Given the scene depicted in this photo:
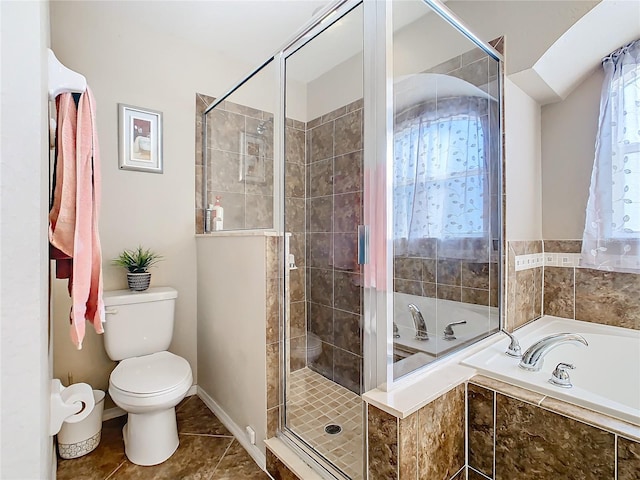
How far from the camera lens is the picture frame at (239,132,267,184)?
1983 millimetres

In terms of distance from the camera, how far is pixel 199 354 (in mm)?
2303

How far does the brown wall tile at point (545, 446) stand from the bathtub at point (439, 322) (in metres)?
0.35

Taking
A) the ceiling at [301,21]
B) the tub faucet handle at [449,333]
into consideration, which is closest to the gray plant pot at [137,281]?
the ceiling at [301,21]

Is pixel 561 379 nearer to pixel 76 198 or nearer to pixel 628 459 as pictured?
pixel 628 459

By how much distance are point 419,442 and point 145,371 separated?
1449 mm

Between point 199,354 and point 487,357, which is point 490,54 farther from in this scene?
point 199,354

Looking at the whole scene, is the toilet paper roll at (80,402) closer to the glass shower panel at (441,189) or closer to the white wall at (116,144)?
the white wall at (116,144)

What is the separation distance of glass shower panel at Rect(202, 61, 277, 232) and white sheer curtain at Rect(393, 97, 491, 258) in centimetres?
75

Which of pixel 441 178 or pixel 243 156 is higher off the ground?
pixel 243 156

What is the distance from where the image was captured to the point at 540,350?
1.41 metres

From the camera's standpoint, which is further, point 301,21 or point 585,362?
point 301,21

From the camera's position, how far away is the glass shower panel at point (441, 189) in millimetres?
1353

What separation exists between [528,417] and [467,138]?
1.41 meters

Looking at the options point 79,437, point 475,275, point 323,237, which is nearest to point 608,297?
point 475,275
